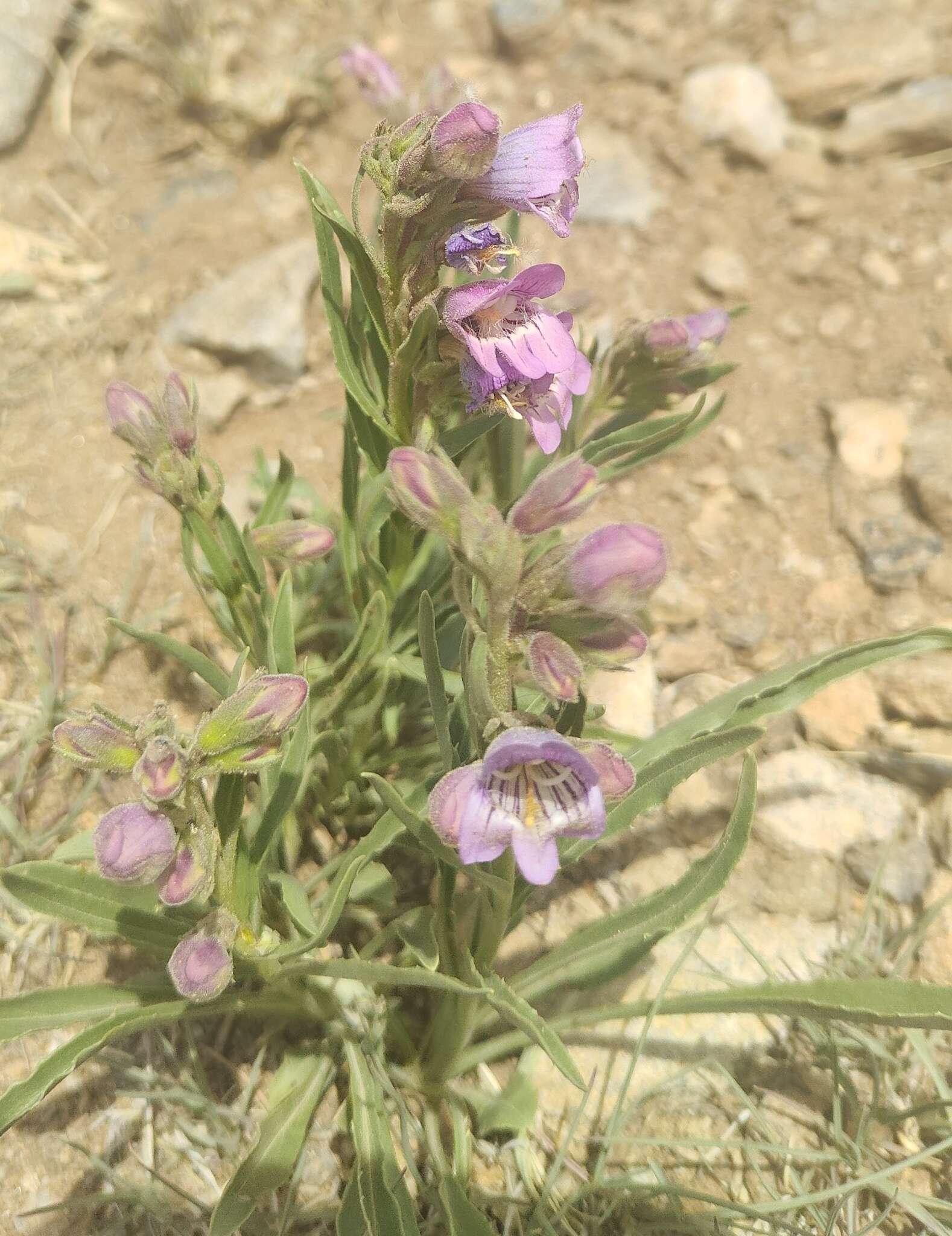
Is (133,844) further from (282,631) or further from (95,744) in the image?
(282,631)

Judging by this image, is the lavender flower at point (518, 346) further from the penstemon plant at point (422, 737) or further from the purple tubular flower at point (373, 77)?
the purple tubular flower at point (373, 77)

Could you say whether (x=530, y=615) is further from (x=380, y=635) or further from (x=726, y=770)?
(x=726, y=770)

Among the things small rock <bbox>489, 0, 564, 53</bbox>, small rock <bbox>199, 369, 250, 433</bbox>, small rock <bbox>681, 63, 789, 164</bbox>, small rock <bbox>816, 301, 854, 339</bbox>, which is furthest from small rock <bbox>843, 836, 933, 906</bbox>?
small rock <bbox>489, 0, 564, 53</bbox>

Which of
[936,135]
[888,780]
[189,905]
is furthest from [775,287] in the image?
[189,905]

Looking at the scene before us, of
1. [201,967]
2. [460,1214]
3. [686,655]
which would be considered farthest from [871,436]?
[201,967]

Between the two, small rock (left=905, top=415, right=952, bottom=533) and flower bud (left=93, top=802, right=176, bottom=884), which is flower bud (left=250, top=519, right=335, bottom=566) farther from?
small rock (left=905, top=415, right=952, bottom=533)

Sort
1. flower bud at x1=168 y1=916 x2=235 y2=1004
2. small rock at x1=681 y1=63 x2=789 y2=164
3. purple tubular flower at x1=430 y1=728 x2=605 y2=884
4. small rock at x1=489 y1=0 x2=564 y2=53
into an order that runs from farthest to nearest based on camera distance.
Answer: small rock at x1=489 y1=0 x2=564 y2=53, small rock at x1=681 y1=63 x2=789 y2=164, flower bud at x1=168 y1=916 x2=235 y2=1004, purple tubular flower at x1=430 y1=728 x2=605 y2=884
